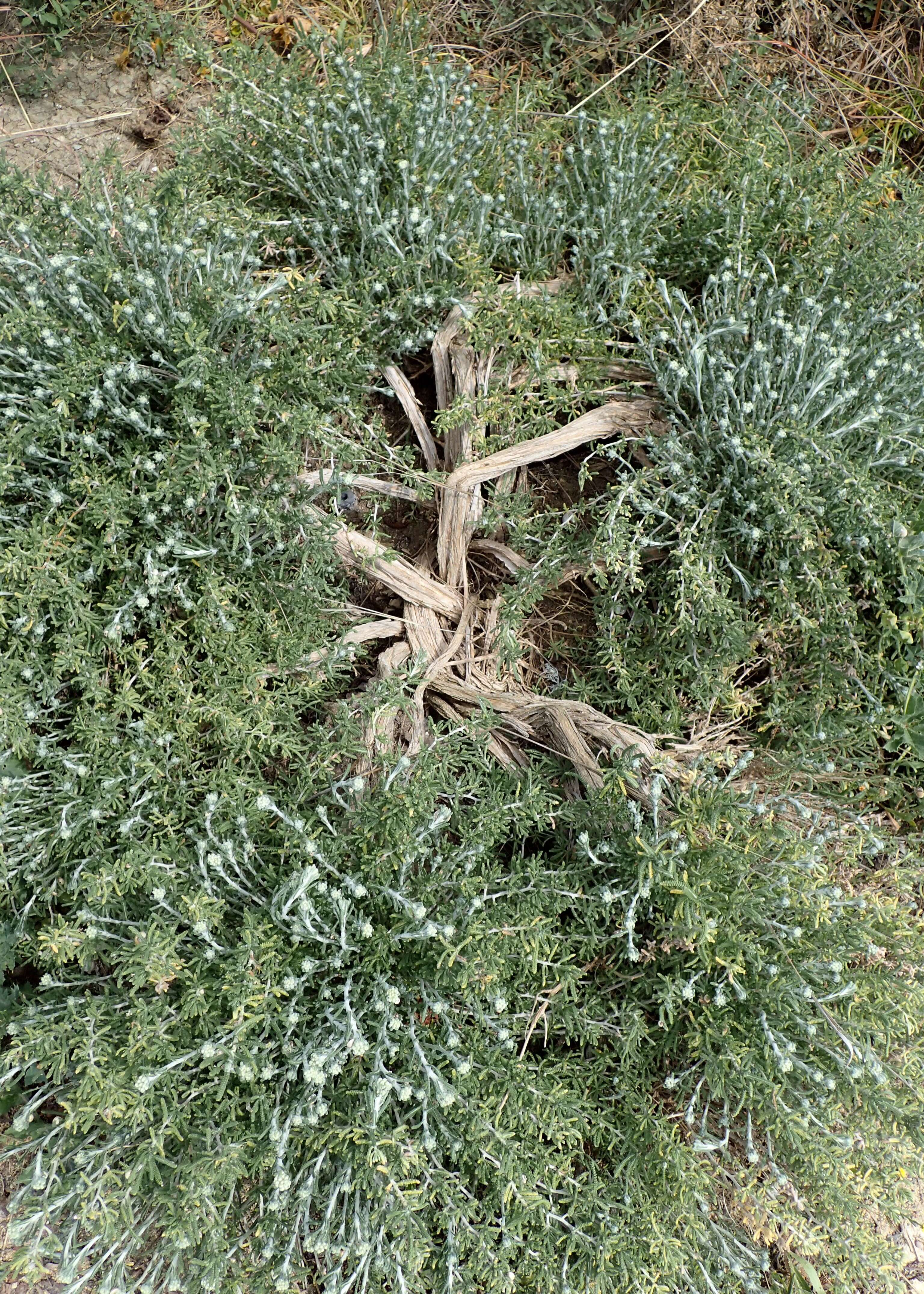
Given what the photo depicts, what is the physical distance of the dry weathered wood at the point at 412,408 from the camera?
9.62 feet

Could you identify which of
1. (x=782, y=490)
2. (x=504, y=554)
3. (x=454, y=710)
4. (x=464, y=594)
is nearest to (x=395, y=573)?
(x=464, y=594)

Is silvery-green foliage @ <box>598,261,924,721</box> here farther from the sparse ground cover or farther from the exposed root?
the exposed root

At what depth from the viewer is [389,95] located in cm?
290

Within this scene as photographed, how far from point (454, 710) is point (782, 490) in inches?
47.2

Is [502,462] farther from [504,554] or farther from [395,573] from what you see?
[395,573]

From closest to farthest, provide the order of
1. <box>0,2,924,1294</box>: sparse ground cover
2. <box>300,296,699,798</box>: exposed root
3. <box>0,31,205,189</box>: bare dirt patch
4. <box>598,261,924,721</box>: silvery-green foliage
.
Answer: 1. <box>0,2,924,1294</box>: sparse ground cover
2. <box>598,261,924,721</box>: silvery-green foliage
3. <box>300,296,699,798</box>: exposed root
4. <box>0,31,205,189</box>: bare dirt patch

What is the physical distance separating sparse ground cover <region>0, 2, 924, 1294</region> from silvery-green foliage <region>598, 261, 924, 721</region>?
0.02 meters

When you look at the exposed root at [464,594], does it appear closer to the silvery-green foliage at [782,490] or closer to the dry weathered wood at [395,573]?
the dry weathered wood at [395,573]

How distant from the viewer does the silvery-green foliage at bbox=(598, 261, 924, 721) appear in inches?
102

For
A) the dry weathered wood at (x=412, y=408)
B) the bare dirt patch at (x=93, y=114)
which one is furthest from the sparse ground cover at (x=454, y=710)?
the bare dirt patch at (x=93, y=114)

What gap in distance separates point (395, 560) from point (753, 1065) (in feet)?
5.73

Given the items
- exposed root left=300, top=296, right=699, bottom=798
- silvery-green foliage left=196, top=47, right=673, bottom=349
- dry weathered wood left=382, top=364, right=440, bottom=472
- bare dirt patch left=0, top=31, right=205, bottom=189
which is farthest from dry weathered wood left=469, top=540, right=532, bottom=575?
bare dirt patch left=0, top=31, right=205, bottom=189

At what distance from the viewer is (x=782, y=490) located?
260 centimetres

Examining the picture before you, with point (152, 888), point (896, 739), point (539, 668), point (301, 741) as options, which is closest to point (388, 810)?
point (301, 741)
